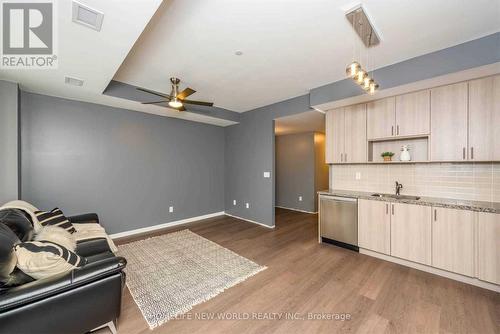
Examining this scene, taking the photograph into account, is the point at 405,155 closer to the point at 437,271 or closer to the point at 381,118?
the point at 381,118

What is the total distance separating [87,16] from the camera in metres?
1.52

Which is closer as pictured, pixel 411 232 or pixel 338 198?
pixel 411 232

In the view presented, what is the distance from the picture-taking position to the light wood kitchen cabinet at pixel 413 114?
109 inches

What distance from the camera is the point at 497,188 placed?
2.49m

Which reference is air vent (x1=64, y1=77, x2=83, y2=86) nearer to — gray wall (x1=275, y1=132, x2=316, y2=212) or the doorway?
the doorway

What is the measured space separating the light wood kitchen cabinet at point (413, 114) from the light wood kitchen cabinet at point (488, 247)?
1210 mm

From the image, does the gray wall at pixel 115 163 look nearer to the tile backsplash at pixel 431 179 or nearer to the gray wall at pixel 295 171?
the gray wall at pixel 295 171

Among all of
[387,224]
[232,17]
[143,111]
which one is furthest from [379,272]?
[143,111]

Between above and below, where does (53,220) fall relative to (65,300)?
above

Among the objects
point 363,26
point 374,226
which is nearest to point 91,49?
point 363,26

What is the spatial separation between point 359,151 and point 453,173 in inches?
47.4

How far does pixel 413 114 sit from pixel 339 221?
195cm

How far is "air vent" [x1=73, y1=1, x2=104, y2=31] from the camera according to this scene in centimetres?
144

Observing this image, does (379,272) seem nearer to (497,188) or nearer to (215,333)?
(497,188)
